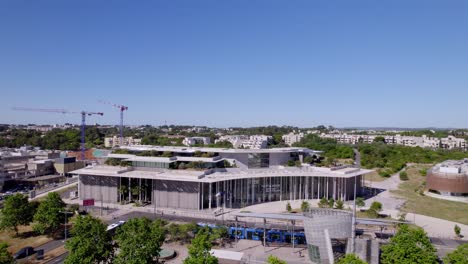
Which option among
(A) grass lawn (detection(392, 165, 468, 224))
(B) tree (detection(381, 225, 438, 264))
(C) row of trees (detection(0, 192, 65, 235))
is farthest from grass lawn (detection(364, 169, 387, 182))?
(C) row of trees (detection(0, 192, 65, 235))

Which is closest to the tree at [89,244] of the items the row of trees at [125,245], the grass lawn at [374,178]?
the row of trees at [125,245]

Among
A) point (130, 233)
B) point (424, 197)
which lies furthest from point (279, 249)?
point (424, 197)

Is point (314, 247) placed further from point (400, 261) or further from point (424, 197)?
point (424, 197)

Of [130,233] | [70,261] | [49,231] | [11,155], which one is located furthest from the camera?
[11,155]

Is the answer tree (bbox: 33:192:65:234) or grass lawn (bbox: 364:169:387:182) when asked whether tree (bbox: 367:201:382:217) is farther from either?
tree (bbox: 33:192:65:234)

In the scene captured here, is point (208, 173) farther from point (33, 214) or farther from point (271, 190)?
point (33, 214)

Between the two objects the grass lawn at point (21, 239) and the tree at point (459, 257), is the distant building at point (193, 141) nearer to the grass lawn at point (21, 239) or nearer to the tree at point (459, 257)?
the grass lawn at point (21, 239)
